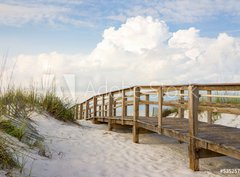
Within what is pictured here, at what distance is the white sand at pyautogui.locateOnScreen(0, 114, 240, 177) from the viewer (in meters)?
5.11

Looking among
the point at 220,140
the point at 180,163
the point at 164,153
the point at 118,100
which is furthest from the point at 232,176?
the point at 118,100

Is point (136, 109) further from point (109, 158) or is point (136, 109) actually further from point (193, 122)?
point (193, 122)

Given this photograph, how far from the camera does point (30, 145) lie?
5703 millimetres

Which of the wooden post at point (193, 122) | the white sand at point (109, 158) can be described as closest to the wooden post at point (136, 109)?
the white sand at point (109, 158)

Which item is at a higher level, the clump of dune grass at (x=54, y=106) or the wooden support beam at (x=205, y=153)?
the clump of dune grass at (x=54, y=106)

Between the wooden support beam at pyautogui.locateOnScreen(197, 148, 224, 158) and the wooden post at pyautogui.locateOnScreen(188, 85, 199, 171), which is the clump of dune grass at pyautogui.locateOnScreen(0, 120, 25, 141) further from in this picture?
the wooden support beam at pyautogui.locateOnScreen(197, 148, 224, 158)

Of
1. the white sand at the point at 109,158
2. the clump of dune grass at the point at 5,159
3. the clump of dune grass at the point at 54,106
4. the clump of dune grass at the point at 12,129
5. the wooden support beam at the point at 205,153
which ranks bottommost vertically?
the white sand at the point at 109,158

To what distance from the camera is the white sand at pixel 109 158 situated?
16.8 feet

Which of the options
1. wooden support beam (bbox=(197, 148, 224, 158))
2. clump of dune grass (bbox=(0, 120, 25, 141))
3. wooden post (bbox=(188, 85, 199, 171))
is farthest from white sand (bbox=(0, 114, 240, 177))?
clump of dune grass (bbox=(0, 120, 25, 141))

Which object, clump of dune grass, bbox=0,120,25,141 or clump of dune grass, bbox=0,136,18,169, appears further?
clump of dune grass, bbox=0,120,25,141

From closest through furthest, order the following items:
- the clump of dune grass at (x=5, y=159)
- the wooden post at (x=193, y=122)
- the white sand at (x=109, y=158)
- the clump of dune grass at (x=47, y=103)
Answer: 1. the clump of dune grass at (x=5, y=159)
2. the white sand at (x=109, y=158)
3. the wooden post at (x=193, y=122)
4. the clump of dune grass at (x=47, y=103)

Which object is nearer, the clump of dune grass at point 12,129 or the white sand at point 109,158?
the white sand at point 109,158

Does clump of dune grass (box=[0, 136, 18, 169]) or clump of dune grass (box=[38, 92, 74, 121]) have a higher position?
clump of dune grass (box=[38, 92, 74, 121])

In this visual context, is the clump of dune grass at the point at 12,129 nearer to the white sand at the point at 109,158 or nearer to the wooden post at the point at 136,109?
Answer: the white sand at the point at 109,158
